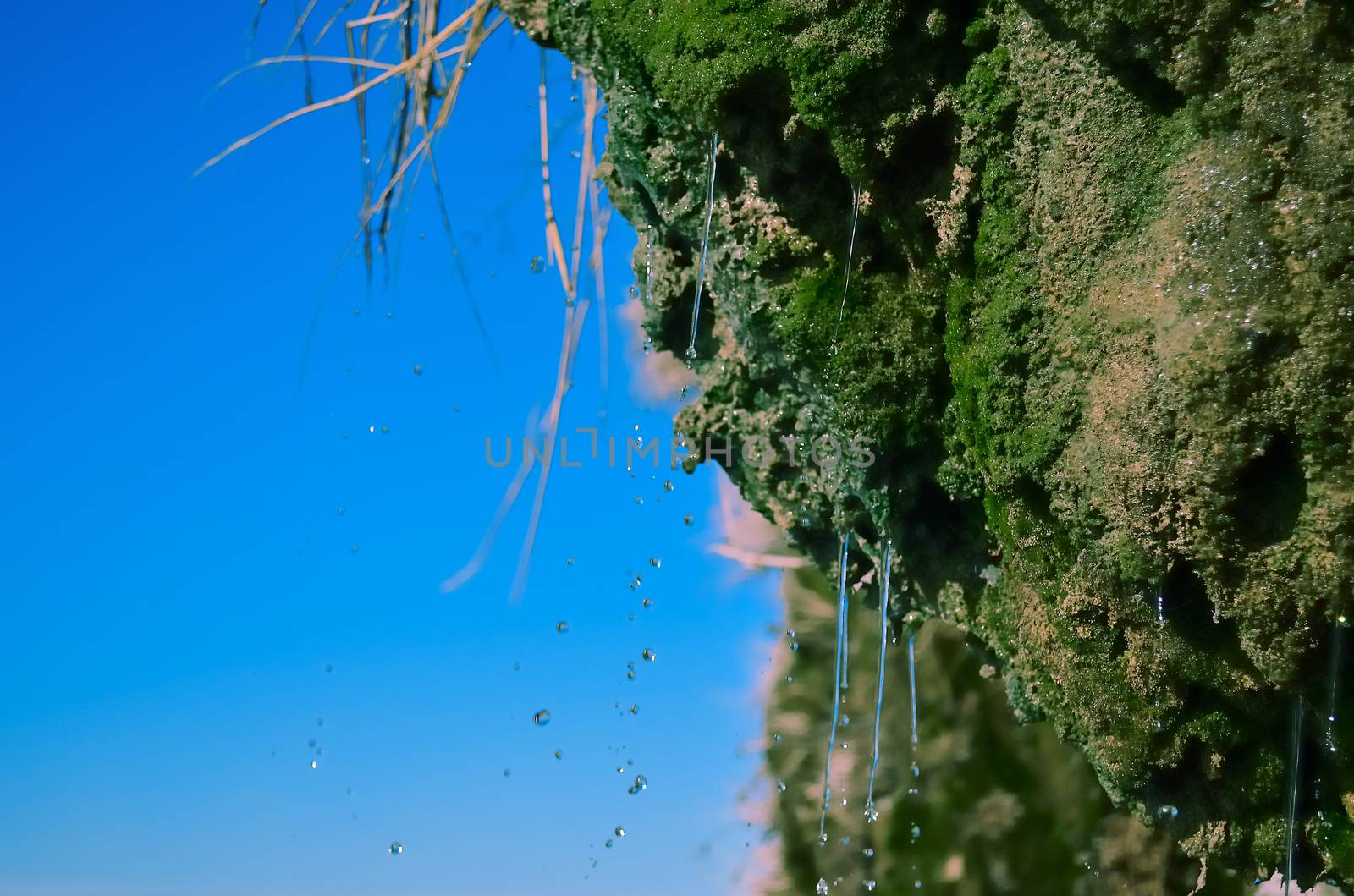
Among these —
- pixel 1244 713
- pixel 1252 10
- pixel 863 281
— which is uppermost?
pixel 863 281

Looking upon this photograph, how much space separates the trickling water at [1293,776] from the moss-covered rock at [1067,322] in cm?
2

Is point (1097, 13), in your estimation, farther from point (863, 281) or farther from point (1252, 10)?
point (863, 281)

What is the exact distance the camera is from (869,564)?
10.1 ft

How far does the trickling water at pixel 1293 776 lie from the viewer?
88.4 inches

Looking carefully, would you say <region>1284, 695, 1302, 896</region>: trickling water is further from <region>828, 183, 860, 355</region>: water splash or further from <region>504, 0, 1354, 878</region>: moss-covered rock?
<region>828, 183, 860, 355</region>: water splash

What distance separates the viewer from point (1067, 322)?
2.19 m

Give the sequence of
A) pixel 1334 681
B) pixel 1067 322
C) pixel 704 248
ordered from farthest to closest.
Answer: pixel 704 248, pixel 1067 322, pixel 1334 681

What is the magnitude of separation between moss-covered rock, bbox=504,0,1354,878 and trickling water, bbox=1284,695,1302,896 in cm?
2

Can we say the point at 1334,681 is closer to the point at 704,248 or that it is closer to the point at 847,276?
the point at 847,276

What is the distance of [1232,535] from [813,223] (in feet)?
3.46

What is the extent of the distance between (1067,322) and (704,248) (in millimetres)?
886

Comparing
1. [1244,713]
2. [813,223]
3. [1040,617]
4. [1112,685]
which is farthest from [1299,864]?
[813,223]

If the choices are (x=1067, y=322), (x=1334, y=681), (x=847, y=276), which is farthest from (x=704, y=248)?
(x=1334, y=681)

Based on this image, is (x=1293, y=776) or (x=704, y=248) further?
(x=704, y=248)
